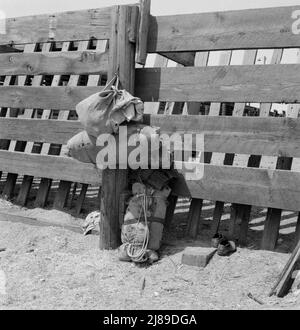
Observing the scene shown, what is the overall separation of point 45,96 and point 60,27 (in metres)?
0.77

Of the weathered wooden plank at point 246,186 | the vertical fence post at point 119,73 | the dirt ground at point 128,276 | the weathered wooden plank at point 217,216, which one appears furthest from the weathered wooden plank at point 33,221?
the weathered wooden plank at point 217,216

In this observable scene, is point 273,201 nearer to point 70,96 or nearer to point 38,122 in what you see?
point 70,96

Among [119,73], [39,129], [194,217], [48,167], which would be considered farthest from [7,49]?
[194,217]

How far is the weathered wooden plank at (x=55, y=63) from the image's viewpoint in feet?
16.3

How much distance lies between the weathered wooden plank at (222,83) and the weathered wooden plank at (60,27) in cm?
73

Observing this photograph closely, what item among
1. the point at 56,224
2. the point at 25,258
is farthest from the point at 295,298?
the point at 56,224

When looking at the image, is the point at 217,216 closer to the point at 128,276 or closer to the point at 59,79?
the point at 128,276

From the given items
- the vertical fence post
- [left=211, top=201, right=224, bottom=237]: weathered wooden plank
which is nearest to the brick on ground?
[left=211, top=201, right=224, bottom=237]: weathered wooden plank

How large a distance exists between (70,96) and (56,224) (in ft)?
4.48

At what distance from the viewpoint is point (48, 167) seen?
546 cm

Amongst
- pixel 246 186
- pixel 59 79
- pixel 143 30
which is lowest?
pixel 246 186

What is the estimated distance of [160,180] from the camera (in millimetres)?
4348

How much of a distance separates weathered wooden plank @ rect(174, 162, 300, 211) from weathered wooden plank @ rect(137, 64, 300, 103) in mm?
597

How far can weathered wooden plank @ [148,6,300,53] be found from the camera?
155 inches
